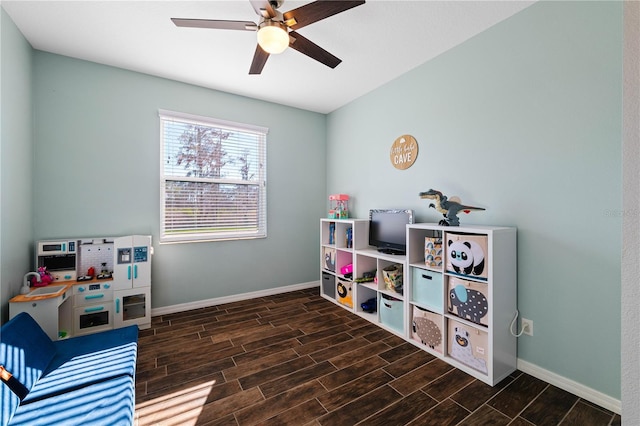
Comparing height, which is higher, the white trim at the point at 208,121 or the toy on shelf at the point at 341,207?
the white trim at the point at 208,121

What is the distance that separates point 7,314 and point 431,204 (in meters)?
3.63

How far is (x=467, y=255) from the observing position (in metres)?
2.02

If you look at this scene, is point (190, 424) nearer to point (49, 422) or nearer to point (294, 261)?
point (49, 422)

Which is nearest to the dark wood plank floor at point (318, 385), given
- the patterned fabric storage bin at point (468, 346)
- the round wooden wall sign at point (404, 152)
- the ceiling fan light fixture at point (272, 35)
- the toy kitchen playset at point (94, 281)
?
the patterned fabric storage bin at point (468, 346)

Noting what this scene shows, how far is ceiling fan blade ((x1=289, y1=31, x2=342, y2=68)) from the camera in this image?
1922mm

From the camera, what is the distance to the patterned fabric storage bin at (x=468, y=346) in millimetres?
1937

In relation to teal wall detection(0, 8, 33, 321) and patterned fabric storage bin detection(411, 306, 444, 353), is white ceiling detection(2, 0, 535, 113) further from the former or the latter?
patterned fabric storage bin detection(411, 306, 444, 353)

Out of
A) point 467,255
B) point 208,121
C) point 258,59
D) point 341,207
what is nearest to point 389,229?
point 341,207

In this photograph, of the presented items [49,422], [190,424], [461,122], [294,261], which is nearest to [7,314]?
[49,422]

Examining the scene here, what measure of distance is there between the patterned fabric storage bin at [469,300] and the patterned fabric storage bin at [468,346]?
87 millimetres

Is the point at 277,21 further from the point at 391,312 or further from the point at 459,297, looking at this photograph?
the point at 391,312

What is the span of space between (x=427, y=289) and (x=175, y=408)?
6.68 feet

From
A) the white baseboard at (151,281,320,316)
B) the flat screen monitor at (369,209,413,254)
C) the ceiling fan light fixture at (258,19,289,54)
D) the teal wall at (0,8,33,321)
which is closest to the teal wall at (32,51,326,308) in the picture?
the white baseboard at (151,281,320,316)

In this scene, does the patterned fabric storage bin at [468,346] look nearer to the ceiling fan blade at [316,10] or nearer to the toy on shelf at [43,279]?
the ceiling fan blade at [316,10]
